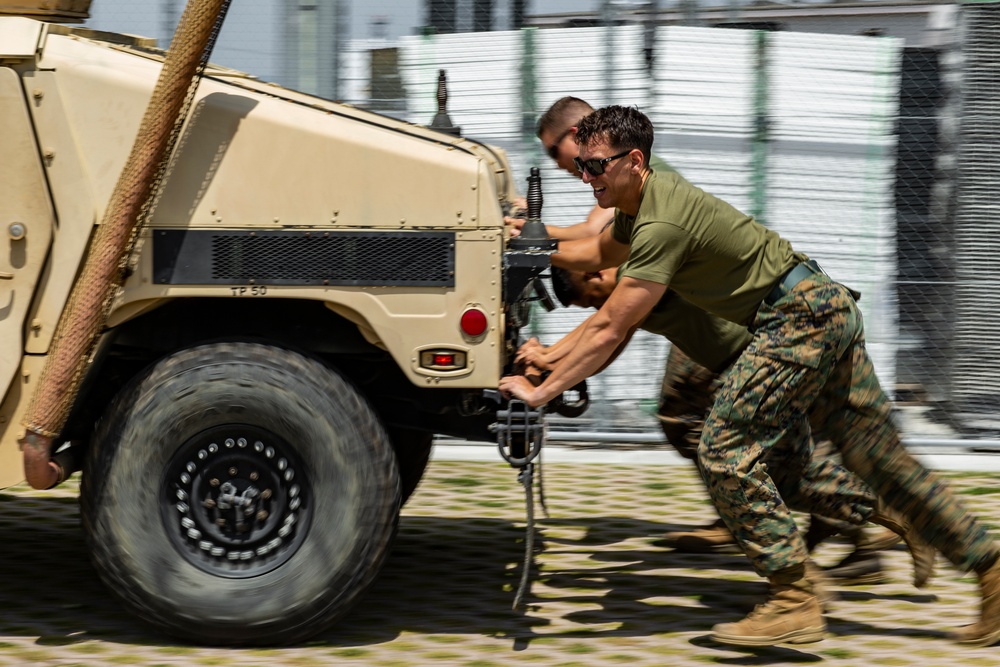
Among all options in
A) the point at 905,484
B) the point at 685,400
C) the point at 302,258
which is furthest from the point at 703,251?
the point at 302,258

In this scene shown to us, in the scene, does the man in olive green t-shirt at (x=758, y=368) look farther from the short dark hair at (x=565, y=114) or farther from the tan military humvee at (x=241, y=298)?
the short dark hair at (x=565, y=114)

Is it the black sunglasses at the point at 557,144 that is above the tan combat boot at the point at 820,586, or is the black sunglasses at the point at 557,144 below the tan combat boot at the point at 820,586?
above

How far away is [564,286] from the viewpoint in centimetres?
564

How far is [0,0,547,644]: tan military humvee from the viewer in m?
4.47

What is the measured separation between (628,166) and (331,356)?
124 centimetres

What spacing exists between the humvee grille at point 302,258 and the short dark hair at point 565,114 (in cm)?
122

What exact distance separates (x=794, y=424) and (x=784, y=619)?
26.9 inches

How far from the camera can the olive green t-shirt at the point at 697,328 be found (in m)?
5.25

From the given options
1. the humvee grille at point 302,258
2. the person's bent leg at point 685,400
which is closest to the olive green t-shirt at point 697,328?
the person's bent leg at point 685,400

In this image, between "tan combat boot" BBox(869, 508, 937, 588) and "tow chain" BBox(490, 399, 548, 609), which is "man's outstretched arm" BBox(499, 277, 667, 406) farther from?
"tan combat boot" BBox(869, 508, 937, 588)

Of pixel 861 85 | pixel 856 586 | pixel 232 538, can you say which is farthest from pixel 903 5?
pixel 232 538

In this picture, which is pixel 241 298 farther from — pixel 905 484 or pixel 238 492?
pixel 905 484

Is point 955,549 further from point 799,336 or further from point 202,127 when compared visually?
point 202,127

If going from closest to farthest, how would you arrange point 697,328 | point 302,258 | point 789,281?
point 302,258 → point 789,281 → point 697,328
